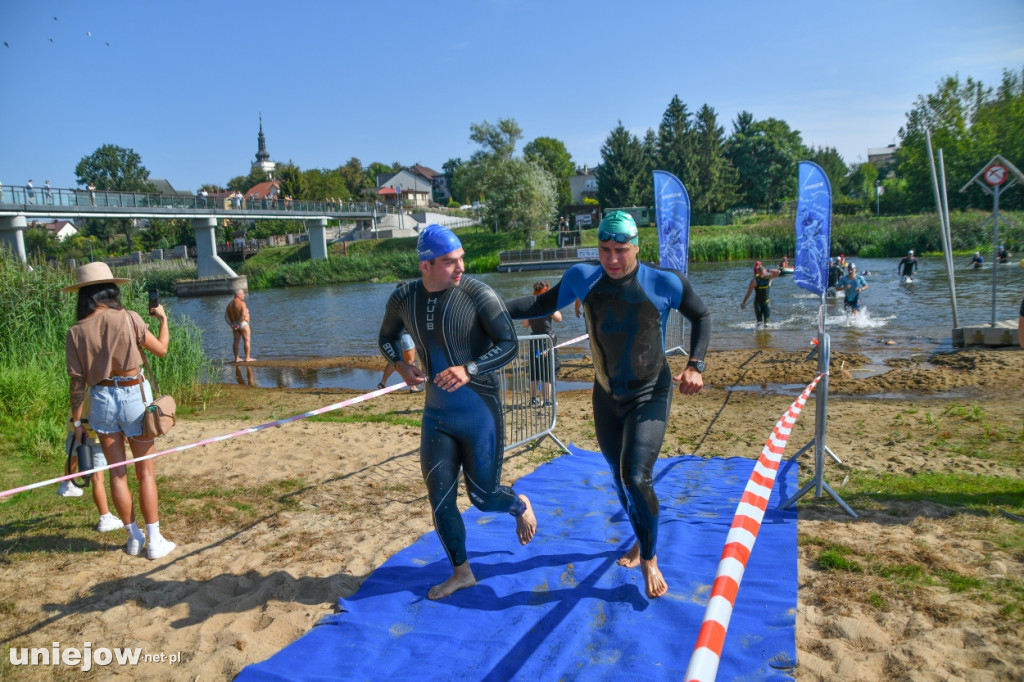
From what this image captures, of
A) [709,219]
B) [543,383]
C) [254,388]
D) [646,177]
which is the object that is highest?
[646,177]

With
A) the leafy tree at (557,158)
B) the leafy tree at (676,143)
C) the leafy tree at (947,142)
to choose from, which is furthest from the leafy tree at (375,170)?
the leafy tree at (947,142)

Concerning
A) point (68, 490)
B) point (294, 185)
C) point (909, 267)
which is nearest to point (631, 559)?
point (68, 490)

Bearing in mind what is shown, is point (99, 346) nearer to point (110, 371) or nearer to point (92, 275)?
point (110, 371)

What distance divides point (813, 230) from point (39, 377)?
10982 millimetres

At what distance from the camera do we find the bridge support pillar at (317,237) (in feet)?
227

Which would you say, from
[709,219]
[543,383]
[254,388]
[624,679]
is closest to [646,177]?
[709,219]

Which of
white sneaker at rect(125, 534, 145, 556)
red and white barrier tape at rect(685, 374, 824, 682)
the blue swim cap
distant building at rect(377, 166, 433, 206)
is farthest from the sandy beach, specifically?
distant building at rect(377, 166, 433, 206)

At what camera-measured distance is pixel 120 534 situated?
5242 mm

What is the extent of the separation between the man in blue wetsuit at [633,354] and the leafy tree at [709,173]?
234 feet

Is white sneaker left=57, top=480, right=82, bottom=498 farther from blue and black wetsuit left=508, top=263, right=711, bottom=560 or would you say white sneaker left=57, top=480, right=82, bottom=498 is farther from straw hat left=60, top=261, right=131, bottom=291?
blue and black wetsuit left=508, top=263, right=711, bottom=560

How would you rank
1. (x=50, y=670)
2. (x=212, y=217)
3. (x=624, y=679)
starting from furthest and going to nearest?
(x=212, y=217) < (x=50, y=670) < (x=624, y=679)

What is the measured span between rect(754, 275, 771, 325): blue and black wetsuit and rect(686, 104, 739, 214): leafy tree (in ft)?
182

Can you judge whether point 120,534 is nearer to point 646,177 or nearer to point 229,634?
point 229,634

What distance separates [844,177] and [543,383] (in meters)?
106
